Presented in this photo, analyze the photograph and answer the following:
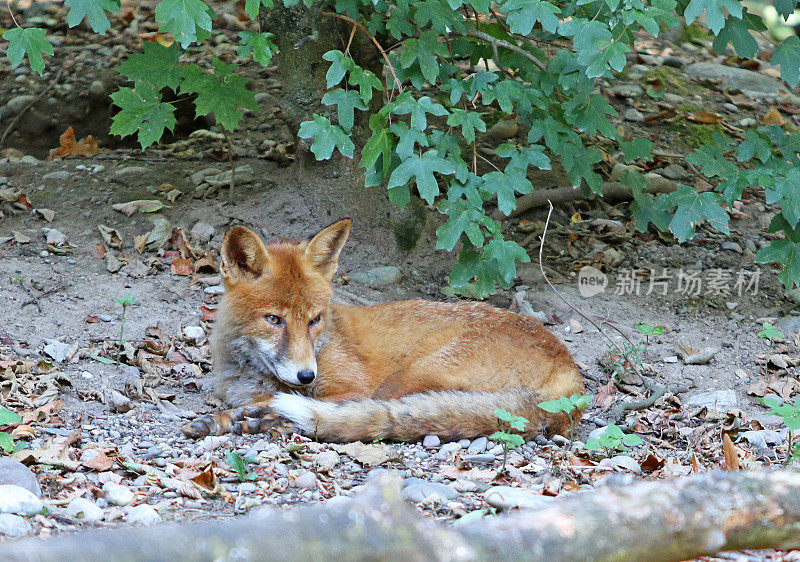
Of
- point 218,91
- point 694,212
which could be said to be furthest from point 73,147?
point 694,212

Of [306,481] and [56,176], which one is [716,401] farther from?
[56,176]

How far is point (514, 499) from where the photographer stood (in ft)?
9.55

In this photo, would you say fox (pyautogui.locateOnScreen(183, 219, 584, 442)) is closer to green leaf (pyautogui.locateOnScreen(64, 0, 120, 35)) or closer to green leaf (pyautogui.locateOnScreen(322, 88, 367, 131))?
green leaf (pyautogui.locateOnScreen(322, 88, 367, 131))

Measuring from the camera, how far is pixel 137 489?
3102 mm

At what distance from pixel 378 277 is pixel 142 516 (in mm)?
3664

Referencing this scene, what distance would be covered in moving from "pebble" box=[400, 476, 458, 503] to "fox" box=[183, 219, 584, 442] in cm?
80

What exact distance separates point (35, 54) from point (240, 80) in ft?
5.92

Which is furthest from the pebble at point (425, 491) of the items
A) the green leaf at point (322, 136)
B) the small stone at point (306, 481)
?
the green leaf at point (322, 136)

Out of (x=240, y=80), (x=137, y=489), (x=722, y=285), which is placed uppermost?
(x=240, y=80)

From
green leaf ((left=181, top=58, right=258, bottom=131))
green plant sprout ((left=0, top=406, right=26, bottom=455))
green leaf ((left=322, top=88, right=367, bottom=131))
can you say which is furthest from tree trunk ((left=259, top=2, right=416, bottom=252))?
green plant sprout ((left=0, top=406, right=26, bottom=455))

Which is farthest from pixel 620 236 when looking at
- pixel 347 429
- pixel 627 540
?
pixel 627 540

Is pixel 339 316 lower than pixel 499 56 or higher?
lower

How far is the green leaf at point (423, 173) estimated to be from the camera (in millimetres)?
4301

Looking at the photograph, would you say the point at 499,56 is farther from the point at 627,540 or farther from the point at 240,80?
the point at 627,540
